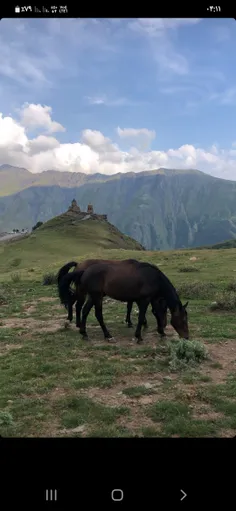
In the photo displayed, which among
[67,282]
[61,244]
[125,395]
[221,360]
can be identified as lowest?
[221,360]

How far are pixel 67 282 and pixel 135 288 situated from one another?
2.81 metres

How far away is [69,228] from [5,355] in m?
90.3

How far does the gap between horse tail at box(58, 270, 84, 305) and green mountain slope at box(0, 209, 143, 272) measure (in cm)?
3581

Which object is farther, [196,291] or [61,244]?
[61,244]

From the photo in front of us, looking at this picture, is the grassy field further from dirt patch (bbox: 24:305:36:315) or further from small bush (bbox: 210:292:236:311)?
dirt patch (bbox: 24:305:36:315)

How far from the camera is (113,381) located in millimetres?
8125

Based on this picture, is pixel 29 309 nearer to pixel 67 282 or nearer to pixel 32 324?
pixel 32 324

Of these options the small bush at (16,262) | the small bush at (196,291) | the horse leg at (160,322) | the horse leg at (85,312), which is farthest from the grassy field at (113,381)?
the small bush at (16,262)
